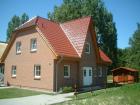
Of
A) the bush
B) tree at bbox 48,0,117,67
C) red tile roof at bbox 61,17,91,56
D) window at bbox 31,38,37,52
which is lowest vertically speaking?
the bush

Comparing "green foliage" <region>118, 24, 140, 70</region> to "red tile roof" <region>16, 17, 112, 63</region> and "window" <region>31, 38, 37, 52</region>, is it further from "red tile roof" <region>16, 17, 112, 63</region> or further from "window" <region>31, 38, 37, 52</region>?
"window" <region>31, 38, 37, 52</region>

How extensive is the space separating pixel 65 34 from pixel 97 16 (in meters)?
25.4

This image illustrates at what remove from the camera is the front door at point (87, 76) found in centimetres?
A: 2870

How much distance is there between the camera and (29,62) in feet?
90.7

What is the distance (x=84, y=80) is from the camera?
93.9ft

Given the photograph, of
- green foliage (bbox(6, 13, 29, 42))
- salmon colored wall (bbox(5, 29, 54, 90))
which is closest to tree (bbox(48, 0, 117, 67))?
salmon colored wall (bbox(5, 29, 54, 90))

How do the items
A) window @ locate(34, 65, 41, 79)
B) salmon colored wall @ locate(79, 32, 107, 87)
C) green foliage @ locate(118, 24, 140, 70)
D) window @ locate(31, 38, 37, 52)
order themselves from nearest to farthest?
window @ locate(34, 65, 41, 79)
window @ locate(31, 38, 37, 52)
salmon colored wall @ locate(79, 32, 107, 87)
green foliage @ locate(118, 24, 140, 70)

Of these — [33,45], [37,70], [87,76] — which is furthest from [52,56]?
[87,76]

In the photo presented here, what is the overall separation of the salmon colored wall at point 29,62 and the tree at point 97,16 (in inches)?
947

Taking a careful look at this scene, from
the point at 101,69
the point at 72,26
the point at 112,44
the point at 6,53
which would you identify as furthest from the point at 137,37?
the point at 6,53

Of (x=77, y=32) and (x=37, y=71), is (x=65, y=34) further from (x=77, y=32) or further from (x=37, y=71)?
(x=37, y=71)

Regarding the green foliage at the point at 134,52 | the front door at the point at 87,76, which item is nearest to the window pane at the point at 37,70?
the front door at the point at 87,76

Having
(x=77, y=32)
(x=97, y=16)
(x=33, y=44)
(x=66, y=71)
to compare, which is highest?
(x=97, y=16)

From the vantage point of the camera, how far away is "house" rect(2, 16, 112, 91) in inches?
978
